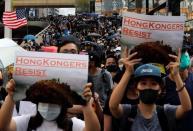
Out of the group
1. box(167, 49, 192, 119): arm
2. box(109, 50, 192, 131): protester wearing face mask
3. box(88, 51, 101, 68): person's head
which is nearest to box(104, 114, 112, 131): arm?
box(109, 50, 192, 131): protester wearing face mask

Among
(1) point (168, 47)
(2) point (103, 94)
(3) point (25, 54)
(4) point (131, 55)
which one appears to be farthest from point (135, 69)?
(2) point (103, 94)

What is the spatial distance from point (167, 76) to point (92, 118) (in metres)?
1.19

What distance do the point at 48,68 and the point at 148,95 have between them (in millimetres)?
747

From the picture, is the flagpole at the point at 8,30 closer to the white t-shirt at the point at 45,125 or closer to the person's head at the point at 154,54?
the person's head at the point at 154,54

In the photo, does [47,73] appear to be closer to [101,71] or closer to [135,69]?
[135,69]

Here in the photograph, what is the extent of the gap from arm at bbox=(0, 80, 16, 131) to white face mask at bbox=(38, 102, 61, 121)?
21 centimetres

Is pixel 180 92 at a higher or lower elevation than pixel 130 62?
lower

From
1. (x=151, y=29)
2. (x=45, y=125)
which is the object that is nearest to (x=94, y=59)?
(x=151, y=29)

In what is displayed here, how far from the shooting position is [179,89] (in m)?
4.45

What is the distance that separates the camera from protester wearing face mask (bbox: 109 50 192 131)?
14.2 ft

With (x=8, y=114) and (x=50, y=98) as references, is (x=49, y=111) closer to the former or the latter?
(x=50, y=98)

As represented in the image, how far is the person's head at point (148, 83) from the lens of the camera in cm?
428

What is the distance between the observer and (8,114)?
162 inches

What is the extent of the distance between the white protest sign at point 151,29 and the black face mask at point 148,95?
945mm
